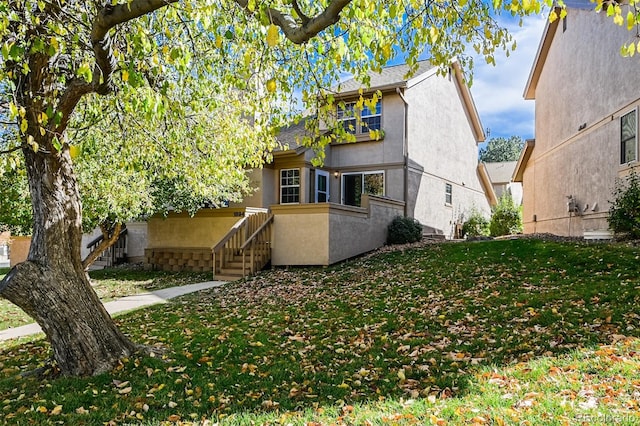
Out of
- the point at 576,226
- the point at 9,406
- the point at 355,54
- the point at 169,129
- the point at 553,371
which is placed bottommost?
the point at 9,406

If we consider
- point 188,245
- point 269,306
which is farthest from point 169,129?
point 188,245

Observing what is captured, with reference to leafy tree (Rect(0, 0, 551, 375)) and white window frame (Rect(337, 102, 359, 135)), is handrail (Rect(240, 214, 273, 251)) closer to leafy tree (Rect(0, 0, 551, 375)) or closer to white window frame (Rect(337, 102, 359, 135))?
white window frame (Rect(337, 102, 359, 135))

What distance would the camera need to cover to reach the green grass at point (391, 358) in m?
4.05

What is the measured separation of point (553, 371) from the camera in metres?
4.57

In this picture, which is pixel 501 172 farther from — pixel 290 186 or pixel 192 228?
pixel 192 228

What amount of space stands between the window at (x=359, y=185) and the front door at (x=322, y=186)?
2.43 ft

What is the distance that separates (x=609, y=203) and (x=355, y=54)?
35.3 feet

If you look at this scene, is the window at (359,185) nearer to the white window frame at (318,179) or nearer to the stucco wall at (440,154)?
the white window frame at (318,179)

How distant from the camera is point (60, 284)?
5285mm

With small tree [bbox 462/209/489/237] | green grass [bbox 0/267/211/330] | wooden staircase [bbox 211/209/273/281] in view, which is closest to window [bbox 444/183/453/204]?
small tree [bbox 462/209/489/237]

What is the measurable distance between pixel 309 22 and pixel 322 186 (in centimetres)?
1450

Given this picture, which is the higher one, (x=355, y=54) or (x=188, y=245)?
(x=355, y=54)

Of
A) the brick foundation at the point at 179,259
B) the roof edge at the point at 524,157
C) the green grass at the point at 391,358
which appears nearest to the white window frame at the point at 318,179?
the brick foundation at the point at 179,259

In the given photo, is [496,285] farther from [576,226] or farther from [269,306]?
[576,226]
